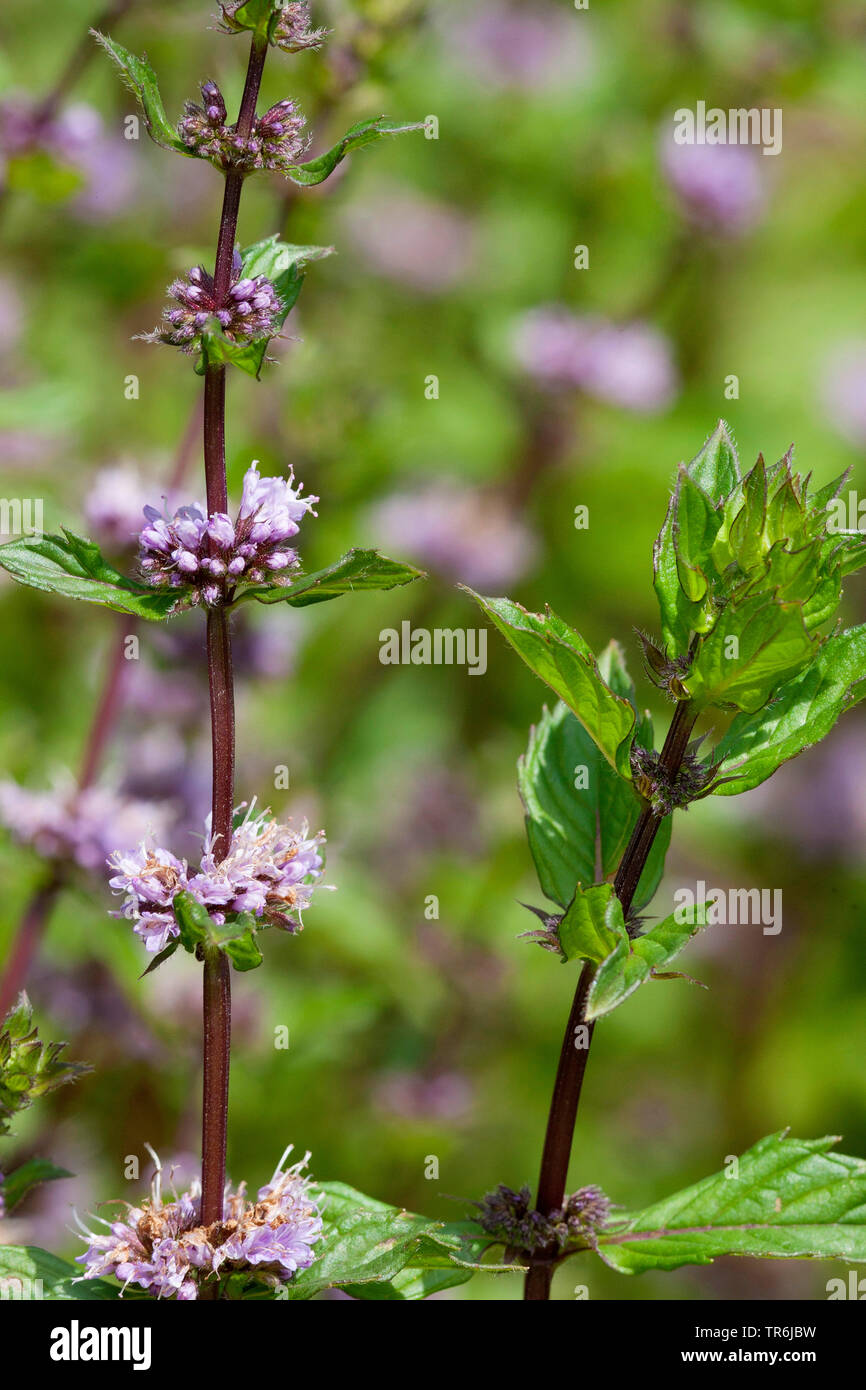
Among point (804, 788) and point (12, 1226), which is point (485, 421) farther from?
point (12, 1226)

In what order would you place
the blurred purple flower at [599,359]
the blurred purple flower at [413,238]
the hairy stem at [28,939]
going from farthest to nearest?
the blurred purple flower at [413,238] < the blurred purple flower at [599,359] < the hairy stem at [28,939]

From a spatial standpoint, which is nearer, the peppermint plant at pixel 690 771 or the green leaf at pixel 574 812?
the peppermint plant at pixel 690 771

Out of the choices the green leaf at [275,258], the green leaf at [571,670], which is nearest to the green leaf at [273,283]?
the green leaf at [275,258]

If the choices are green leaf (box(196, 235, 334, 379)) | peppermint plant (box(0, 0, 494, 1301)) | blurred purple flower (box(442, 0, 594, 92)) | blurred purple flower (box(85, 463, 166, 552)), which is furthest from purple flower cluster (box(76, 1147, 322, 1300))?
blurred purple flower (box(442, 0, 594, 92))

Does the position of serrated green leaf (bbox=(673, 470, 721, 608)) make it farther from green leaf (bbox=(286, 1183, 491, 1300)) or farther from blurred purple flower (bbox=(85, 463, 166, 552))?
blurred purple flower (bbox=(85, 463, 166, 552))

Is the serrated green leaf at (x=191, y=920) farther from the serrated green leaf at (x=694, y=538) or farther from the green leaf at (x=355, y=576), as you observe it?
the serrated green leaf at (x=694, y=538)
